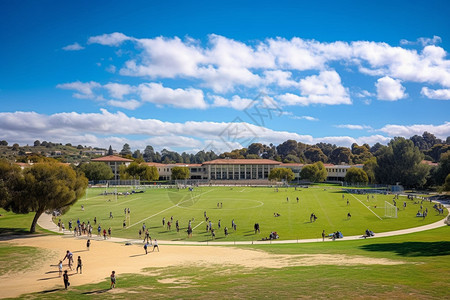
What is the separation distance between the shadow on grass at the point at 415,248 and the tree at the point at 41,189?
3469cm

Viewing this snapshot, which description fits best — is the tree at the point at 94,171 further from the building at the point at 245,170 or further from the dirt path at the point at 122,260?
the dirt path at the point at 122,260

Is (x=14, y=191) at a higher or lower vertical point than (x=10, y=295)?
higher

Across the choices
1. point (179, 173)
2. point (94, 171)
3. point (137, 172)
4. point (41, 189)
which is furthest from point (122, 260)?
point (179, 173)

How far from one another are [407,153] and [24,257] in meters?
110

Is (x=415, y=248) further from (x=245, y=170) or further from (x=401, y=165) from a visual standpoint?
(x=245, y=170)

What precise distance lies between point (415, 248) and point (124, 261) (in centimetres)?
2397

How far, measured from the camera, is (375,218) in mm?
49531

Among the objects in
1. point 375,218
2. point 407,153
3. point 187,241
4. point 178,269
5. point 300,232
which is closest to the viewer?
point 178,269

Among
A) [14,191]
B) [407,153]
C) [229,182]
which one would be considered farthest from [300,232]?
[229,182]

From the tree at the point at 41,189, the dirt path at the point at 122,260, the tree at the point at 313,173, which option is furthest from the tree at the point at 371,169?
the tree at the point at 41,189

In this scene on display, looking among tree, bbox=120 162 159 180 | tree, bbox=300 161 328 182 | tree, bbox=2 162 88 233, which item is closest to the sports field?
tree, bbox=2 162 88 233

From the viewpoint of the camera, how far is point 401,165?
111 m

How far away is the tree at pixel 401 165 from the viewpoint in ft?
349

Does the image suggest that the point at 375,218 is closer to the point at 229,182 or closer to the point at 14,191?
the point at 14,191
